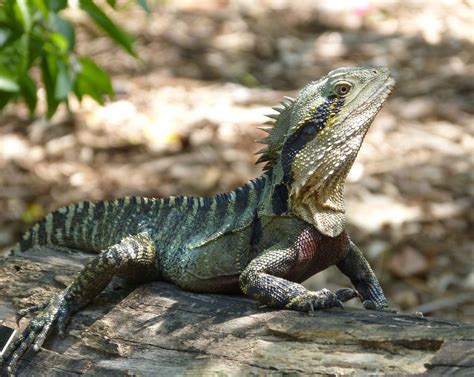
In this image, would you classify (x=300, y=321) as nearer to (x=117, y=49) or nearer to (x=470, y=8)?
(x=117, y=49)

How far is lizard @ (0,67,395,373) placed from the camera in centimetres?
454

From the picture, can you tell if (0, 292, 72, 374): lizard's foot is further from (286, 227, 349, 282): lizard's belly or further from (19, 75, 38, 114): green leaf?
(19, 75, 38, 114): green leaf

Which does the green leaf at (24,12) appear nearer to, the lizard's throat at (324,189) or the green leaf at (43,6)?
the green leaf at (43,6)

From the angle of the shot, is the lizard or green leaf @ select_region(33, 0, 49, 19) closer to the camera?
the lizard

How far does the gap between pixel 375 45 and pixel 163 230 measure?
6.95 meters

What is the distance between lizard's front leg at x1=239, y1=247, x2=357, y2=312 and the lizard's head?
29 cm

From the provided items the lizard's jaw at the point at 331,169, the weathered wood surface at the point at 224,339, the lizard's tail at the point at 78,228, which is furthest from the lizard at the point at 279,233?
the lizard's tail at the point at 78,228

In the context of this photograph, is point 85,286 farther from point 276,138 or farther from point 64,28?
point 64,28

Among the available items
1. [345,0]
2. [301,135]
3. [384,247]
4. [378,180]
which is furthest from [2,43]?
[345,0]

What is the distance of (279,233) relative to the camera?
4664mm

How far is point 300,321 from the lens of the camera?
4094mm

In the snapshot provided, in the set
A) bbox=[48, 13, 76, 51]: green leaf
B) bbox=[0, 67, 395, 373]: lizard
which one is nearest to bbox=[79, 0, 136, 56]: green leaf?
bbox=[48, 13, 76, 51]: green leaf

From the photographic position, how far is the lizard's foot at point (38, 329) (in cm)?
441

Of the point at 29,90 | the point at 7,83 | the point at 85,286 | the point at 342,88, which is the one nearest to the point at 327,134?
the point at 342,88
